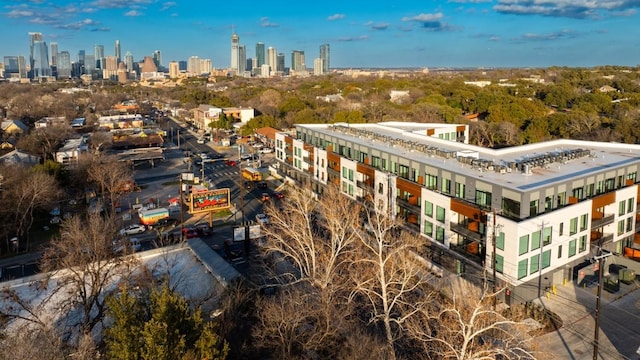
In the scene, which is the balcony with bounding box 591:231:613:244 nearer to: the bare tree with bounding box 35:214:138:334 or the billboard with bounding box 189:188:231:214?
the bare tree with bounding box 35:214:138:334

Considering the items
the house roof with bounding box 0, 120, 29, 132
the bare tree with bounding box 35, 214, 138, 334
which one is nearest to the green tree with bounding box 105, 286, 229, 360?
the bare tree with bounding box 35, 214, 138, 334

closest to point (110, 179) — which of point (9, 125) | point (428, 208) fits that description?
point (428, 208)

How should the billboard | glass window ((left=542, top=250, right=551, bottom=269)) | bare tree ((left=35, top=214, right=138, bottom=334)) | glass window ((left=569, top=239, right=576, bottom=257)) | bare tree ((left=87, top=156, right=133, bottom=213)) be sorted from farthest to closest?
bare tree ((left=87, top=156, right=133, bottom=213)) < the billboard < glass window ((left=569, top=239, right=576, bottom=257)) < glass window ((left=542, top=250, right=551, bottom=269)) < bare tree ((left=35, top=214, right=138, bottom=334))

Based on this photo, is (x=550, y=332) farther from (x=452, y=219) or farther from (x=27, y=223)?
(x=27, y=223)

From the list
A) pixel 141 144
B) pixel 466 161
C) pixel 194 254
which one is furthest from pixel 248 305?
pixel 141 144

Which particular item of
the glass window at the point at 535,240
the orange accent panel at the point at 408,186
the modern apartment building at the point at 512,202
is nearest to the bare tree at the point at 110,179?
the modern apartment building at the point at 512,202

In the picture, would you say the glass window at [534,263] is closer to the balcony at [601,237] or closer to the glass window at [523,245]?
the glass window at [523,245]

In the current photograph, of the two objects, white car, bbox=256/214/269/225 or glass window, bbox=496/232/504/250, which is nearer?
glass window, bbox=496/232/504/250
